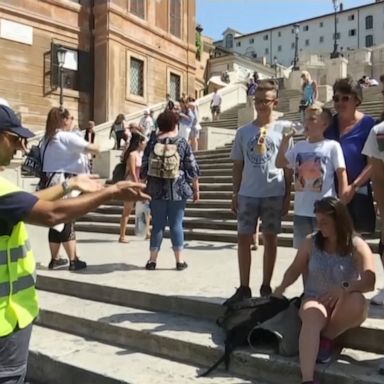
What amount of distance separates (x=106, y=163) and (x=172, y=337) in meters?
10.7

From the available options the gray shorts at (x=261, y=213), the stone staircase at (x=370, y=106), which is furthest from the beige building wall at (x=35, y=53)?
the gray shorts at (x=261, y=213)

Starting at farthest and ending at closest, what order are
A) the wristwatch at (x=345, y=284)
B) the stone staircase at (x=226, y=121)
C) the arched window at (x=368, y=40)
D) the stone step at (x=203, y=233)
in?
1. the arched window at (x=368, y=40)
2. the stone staircase at (x=226, y=121)
3. the stone step at (x=203, y=233)
4. the wristwatch at (x=345, y=284)

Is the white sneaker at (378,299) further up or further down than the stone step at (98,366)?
further up

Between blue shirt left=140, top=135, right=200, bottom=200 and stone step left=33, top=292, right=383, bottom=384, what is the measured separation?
1.31m

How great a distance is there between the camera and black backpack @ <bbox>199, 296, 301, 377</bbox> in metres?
3.61

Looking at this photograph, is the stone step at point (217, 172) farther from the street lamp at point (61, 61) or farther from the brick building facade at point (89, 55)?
the brick building facade at point (89, 55)

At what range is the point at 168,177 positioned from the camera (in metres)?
5.69

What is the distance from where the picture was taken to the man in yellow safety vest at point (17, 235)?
2.16 metres

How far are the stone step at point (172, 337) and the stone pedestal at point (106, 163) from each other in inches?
352

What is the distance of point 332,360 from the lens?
3527mm

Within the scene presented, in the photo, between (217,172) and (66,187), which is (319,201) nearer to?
(66,187)

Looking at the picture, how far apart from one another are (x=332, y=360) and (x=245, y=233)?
1278 millimetres

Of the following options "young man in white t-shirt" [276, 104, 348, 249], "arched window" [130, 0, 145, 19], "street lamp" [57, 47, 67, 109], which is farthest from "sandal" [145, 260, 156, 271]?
"arched window" [130, 0, 145, 19]

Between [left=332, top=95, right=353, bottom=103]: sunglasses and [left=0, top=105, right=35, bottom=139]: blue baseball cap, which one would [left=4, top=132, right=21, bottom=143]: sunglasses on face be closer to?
[left=0, top=105, right=35, bottom=139]: blue baseball cap
